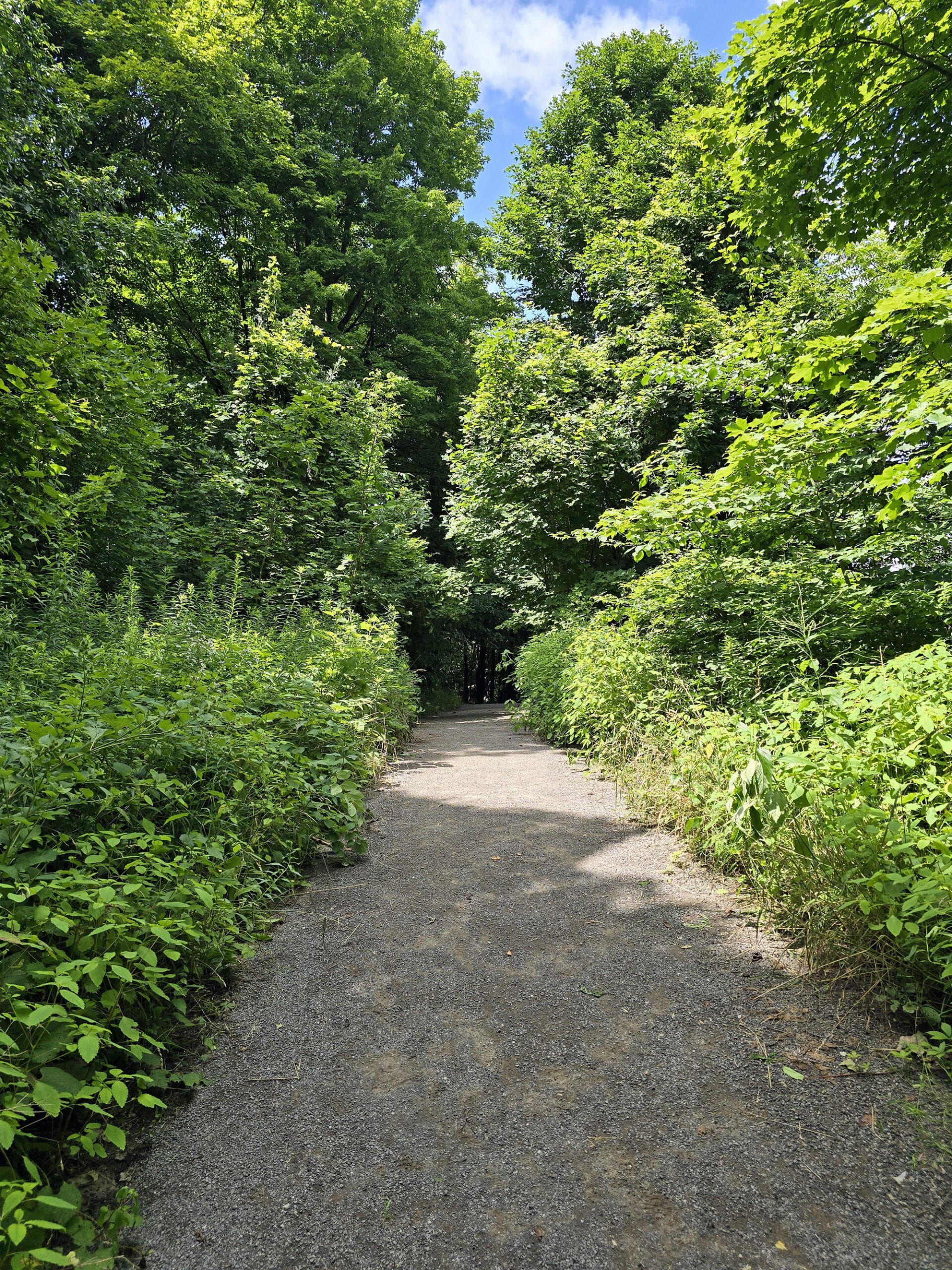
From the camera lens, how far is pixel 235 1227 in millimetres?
1656

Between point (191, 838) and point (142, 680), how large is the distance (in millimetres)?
1151

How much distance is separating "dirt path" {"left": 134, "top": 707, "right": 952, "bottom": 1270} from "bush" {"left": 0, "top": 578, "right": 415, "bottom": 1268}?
289 mm

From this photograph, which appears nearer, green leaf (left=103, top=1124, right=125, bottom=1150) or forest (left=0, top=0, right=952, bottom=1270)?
green leaf (left=103, top=1124, right=125, bottom=1150)

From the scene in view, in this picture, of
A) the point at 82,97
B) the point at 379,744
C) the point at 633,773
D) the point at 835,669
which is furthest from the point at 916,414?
the point at 82,97

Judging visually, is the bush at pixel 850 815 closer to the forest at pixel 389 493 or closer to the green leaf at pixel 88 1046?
the forest at pixel 389 493

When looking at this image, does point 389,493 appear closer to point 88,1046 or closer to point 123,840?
point 123,840

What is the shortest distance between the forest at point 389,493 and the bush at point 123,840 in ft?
0.08

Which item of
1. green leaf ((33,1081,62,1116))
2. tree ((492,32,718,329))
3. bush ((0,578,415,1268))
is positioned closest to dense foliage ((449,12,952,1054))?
bush ((0,578,415,1268))

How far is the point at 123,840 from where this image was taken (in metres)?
2.38

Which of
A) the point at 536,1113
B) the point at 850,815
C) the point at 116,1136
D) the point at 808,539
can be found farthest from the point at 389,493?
the point at 116,1136

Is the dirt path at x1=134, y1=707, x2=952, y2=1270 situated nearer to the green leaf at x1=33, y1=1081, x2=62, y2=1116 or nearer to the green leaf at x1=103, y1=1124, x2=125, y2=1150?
the green leaf at x1=103, y1=1124, x2=125, y2=1150

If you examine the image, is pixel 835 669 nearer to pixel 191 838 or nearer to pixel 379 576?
pixel 191 838

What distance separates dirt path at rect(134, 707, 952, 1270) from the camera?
161 cm

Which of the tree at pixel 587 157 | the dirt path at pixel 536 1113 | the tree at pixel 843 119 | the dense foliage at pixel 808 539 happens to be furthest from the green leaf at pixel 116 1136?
the tree at pixel 587 157
